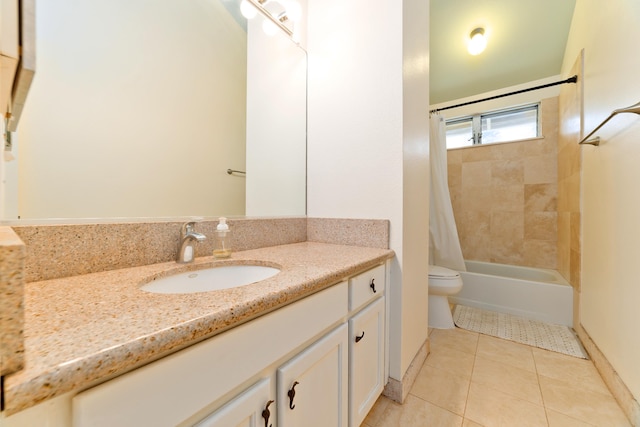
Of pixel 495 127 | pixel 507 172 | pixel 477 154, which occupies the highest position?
pixel 495 127

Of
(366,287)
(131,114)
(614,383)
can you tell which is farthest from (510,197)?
(131,114)

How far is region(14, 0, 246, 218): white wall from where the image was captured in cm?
73

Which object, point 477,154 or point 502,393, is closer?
point 502,393

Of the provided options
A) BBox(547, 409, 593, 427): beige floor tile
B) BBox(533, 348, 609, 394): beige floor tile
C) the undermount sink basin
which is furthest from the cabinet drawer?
BBox(533, 348, 609, 394): beige floor tile

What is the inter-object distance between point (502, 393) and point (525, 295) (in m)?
1.14

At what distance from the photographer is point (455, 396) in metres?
1.23

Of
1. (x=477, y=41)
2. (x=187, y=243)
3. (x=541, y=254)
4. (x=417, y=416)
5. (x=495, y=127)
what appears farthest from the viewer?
(x=495, y=127)

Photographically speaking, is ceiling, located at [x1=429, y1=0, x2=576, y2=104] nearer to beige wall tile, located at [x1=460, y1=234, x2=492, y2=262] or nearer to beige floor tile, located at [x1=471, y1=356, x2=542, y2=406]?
beige wall tile, located at [x1=460, y1=234, x2=492, y2=262]

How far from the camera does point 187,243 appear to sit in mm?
889

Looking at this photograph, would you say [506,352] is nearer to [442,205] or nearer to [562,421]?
[562,421]

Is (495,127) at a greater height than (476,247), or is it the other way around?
(495,127)

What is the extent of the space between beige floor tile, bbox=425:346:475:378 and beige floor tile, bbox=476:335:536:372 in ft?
0.40

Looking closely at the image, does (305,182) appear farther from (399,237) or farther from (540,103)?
(540,103)

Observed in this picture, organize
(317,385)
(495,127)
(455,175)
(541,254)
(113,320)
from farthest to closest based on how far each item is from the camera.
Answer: (455,175), (495,127), (541,254), (317,385), (113,320)
